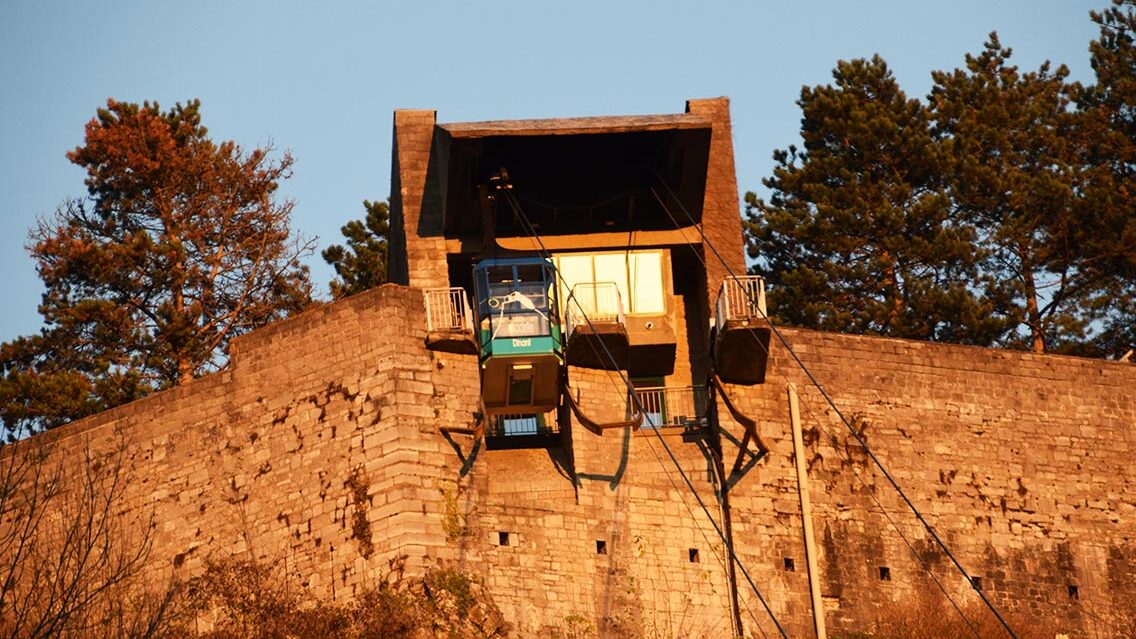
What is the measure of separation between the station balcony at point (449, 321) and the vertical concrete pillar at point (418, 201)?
515 millimetres

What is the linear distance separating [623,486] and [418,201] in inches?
229

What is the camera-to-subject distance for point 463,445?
3625 centimetres

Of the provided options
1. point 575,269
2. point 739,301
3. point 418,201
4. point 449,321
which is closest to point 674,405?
point 739,301

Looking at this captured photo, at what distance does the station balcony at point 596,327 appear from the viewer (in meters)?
37.2

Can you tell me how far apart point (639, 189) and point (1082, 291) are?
12.7 metres

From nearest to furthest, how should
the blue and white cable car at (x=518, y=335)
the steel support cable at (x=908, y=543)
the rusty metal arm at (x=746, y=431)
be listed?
the blue and white cable car at (x=518, y=335), the steel support cable at (x=908, y=543), the rusty metal arm at (x=746, y=431)

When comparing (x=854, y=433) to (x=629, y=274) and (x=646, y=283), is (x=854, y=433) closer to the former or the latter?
(x=646, y=283)

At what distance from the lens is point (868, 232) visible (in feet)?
157

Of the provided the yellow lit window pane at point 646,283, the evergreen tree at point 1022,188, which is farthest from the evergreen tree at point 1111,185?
the yellow lit window pane at point 646,283

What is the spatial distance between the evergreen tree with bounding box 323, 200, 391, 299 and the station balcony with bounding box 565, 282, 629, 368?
10076mm

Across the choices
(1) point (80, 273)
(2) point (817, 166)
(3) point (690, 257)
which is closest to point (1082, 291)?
(2) point (817, 166)

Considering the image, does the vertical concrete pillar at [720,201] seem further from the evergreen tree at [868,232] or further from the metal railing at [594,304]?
the evergreen tree at [868,232]

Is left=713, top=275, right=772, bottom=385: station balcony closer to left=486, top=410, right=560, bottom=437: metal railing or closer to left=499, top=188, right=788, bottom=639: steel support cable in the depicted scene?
left=499, top=188, right=788, bottom=639: steel support cable

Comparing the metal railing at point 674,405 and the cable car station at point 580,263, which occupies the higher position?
the cable car station at point 580,263
